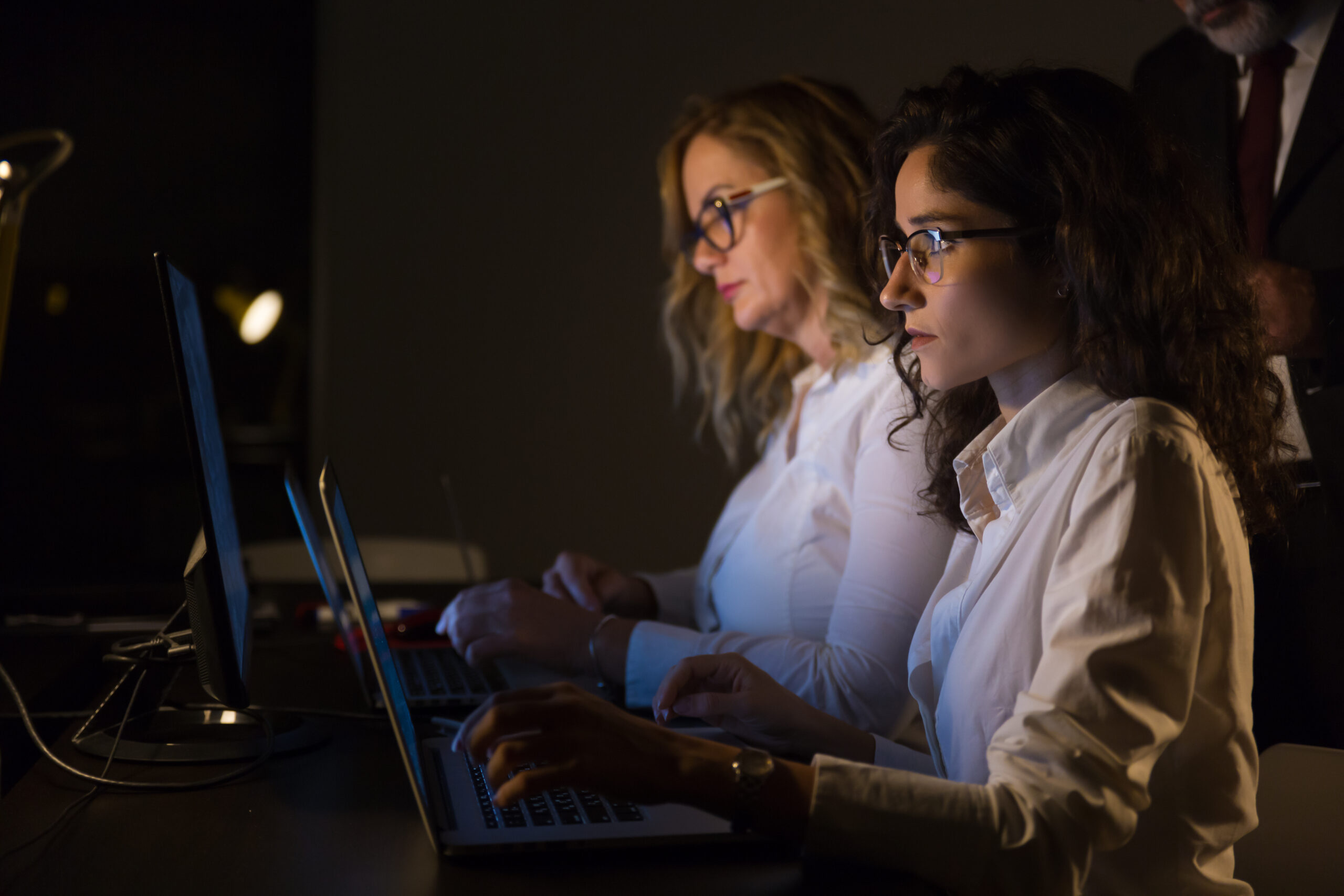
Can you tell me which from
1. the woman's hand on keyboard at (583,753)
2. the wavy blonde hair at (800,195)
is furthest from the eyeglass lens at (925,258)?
the woman's hand on keyboard at (583,753)

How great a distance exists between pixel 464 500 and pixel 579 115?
4.24ft

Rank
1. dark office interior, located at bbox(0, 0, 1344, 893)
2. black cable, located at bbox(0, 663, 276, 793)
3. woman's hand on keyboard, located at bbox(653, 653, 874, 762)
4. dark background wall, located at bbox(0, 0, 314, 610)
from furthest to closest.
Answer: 1. dark background wall, located at bbox(0, 0, 314, 610)
2. dark office interior, located at bbox(0, 0, 1344, 893)
3. woman's hand on keyboard, located at bbox(653, 653, 874, 762)
4. black cable, located at bbox(0, 663, 276, 793)

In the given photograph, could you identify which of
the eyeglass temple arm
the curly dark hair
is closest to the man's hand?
the curly dark hair

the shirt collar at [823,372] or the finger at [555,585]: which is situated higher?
the shirt collar at [823,372]

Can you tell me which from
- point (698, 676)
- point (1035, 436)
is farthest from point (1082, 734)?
point (698, 676)

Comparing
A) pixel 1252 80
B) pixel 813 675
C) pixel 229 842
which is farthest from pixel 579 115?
pixel 229 842

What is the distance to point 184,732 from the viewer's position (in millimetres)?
1106

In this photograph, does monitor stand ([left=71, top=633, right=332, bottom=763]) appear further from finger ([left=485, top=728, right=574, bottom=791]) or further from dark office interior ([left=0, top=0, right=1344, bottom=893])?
dark office interior ([left=0, top=0, right=1344, bottom=893])

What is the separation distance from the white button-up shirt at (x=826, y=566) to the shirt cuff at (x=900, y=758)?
0.14 metres

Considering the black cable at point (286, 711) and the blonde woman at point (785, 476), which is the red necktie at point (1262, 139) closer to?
the blonde woman at point (785, 476)

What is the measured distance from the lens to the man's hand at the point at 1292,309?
143 cm

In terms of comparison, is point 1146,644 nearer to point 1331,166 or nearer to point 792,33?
point 1331,166

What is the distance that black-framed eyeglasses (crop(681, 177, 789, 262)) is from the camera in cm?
181

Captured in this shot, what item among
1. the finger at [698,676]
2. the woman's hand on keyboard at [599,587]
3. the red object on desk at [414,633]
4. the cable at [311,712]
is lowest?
the woman's hand on keyboard at [599,587]
